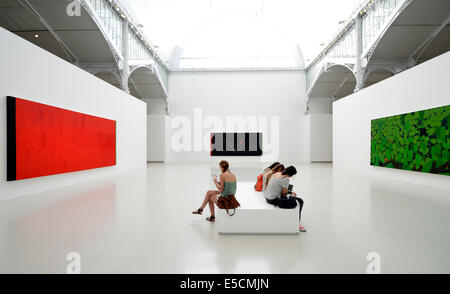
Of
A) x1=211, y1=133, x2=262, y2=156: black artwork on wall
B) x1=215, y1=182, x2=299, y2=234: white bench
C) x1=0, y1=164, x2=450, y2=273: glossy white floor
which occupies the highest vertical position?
x1=211, y1=133, x2=262, y2=156: black artwork on wall

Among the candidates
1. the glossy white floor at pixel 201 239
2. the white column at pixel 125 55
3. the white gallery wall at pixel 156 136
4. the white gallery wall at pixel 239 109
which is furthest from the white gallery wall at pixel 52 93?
the white gallery wall at pixel 239 109

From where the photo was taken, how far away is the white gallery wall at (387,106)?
9438 mm

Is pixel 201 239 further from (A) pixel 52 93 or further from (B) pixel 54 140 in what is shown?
(A) pixel 52 93

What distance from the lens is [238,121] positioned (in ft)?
79.7

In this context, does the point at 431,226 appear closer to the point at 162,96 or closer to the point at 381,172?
the point at 381,172

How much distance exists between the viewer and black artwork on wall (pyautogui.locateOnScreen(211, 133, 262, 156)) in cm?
2397

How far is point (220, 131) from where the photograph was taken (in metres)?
24.2

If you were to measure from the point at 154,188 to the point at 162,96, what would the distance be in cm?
1674

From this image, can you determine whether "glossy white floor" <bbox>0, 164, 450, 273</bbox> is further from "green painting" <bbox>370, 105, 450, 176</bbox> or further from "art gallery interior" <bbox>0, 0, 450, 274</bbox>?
"green painting" <bbox>370, 105, 450, 176</bbox>

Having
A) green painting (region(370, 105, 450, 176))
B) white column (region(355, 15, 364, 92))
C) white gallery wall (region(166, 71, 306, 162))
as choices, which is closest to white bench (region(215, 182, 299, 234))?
green painting (region(370, 105, 450, 176))

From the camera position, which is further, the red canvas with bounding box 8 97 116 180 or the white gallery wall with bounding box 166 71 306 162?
the white gallery wall with bounding box 166 71 306 162

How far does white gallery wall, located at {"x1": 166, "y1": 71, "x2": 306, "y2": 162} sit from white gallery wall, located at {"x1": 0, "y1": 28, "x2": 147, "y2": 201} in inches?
361
